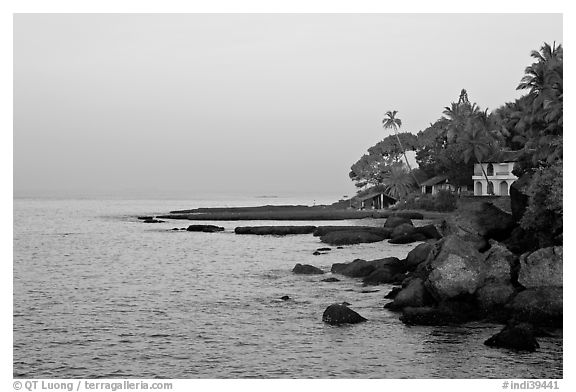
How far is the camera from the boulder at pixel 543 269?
23625 mm

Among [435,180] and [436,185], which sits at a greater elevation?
[435,180]

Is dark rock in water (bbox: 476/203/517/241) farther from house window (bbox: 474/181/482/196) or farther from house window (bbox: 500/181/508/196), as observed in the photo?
house window (bbox: 474/181/482/196)

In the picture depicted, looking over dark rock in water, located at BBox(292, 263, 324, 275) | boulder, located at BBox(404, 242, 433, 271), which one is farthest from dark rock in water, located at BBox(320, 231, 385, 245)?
boulder, located at BBox(404, 242, 433, 271)

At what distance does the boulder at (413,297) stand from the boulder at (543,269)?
340 cm

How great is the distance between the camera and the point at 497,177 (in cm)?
7838

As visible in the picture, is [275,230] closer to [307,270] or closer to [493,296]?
[307,270]

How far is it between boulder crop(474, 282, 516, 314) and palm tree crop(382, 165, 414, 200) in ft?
231

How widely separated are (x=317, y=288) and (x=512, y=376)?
1437 centimetres

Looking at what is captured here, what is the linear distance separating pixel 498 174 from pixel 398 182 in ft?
60.4

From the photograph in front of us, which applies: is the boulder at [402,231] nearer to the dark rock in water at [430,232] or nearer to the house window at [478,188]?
the dark rock in water at [430,232]

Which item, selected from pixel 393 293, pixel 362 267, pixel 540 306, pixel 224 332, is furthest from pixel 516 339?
pixel 362 267

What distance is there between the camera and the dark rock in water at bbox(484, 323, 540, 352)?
1962 centimetres

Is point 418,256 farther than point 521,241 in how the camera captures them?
Yes
